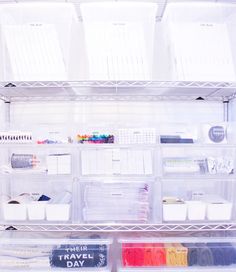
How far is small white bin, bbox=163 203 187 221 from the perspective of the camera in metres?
1.39

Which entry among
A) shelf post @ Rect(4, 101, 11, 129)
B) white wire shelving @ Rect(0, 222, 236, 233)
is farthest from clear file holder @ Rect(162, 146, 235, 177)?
shelf post @ Rect(4, 101, 11, 129)

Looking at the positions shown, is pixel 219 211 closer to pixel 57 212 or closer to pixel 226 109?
pixel 226 109

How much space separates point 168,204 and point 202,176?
Answer: 21cm

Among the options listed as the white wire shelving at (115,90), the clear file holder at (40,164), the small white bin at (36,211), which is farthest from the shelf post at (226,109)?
the small white bin at (36,211)

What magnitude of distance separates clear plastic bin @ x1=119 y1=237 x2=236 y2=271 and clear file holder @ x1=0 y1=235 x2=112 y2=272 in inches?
4.4

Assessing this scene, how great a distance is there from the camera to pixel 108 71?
55.7 inches

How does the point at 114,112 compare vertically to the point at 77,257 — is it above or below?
above

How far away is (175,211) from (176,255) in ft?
0.66

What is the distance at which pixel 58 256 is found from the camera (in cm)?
140

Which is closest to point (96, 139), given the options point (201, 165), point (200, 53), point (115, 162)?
point (115, 162)

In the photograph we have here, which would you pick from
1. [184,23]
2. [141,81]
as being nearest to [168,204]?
[141,81]

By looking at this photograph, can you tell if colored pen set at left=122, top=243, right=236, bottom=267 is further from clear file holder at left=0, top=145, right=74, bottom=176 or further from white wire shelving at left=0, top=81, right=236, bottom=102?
white wire shelving at left=0, top=81, right=236, bottom=102

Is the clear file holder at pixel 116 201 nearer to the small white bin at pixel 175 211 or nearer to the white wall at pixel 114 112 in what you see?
the small white bin at pixel 175 211

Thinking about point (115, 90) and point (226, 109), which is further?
point (226, 109)
